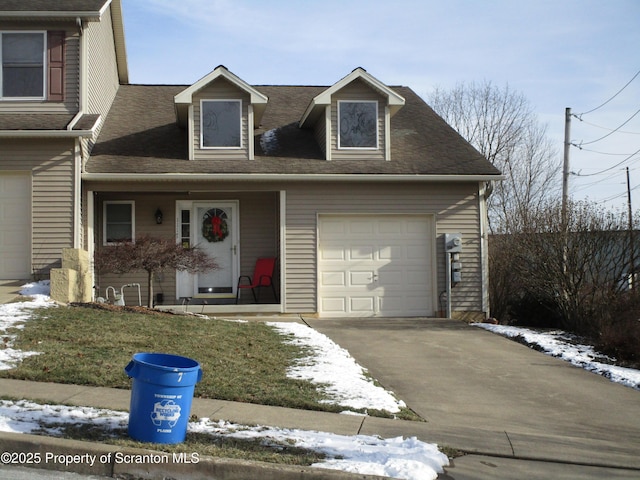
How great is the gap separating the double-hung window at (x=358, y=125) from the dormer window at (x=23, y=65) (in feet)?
21.2

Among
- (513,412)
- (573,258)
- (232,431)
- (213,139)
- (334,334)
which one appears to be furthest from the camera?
(213,139)

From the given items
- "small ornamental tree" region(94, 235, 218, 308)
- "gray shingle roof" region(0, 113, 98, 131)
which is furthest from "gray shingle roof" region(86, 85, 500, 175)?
"small ornamental tree" region(94, 235, 218, 308)

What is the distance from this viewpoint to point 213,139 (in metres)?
15.1

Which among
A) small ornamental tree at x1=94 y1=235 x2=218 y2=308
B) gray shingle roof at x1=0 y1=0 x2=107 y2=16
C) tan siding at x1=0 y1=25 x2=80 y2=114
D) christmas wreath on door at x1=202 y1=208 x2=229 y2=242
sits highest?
gray shingle roof at x1=0 y1=0 x2=107 y2=16

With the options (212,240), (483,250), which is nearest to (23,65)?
(212,240)

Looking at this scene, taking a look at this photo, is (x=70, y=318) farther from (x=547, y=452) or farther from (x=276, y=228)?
(x=547, y=452)

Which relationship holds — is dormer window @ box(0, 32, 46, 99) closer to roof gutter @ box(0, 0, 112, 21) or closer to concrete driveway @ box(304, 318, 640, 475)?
roof gutter @ box(0, 0, 112, 21)

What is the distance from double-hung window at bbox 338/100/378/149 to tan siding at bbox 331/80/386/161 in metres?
0.09

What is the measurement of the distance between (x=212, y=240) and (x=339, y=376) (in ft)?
26.8

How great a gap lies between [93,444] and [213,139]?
10589mm

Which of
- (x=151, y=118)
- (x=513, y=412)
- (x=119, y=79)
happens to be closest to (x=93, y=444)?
(x=513, y=412)

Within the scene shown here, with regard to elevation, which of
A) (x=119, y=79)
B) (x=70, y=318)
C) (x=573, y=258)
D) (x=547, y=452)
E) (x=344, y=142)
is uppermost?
(x=119, y=79)

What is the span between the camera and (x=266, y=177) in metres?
14.4

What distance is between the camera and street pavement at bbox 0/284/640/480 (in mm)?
5273
